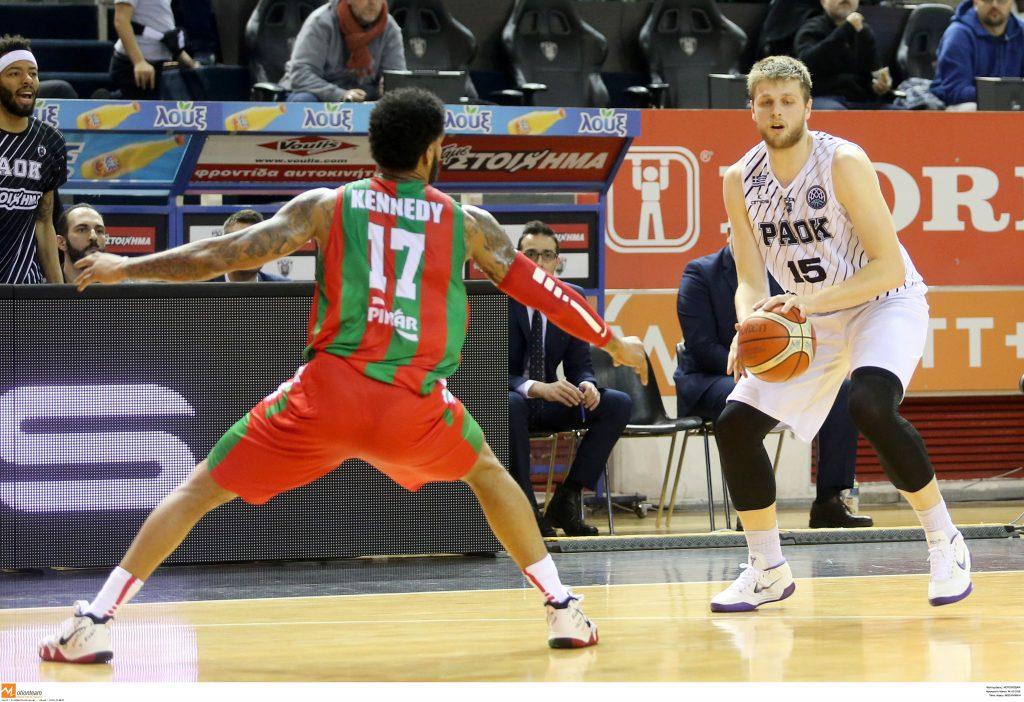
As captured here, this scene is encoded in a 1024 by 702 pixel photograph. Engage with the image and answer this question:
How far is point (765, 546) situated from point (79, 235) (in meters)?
4.30

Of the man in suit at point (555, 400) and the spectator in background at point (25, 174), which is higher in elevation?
the spectator in background at point (25, 174)

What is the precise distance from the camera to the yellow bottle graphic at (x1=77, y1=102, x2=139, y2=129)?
322 inches

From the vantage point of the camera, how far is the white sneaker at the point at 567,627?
4094 millimetres

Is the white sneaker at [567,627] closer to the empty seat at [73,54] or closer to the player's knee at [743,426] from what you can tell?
the player's knee at [743,426]

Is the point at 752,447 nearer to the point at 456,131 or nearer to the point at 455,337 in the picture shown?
the point at 455,337

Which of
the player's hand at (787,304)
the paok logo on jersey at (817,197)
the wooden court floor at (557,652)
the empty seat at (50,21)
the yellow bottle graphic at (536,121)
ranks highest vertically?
the empty seat at (50,21)

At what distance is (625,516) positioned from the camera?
930 cm

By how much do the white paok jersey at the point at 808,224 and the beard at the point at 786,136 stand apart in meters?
0.09

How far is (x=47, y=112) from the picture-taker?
317 inches

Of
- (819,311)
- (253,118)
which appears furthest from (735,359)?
(253,118)

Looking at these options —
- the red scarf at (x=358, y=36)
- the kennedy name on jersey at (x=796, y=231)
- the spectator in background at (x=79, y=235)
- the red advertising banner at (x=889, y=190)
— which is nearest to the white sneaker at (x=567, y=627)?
the kennedy name on jersey at (x=796, y=231)

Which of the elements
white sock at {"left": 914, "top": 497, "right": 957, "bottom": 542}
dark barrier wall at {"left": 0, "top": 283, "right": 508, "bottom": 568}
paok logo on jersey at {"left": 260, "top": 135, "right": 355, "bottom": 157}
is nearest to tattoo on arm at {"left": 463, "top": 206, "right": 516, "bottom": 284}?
white sock at {"left": 914, "top": 497, "right": 957, "bottom": 542}

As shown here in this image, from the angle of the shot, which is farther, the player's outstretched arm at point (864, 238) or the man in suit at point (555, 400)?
the man in suit at point (555, 400)

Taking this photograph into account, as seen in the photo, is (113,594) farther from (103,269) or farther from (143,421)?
(143,421)
